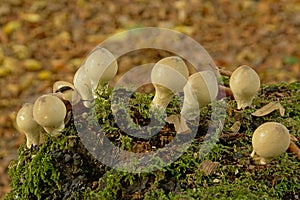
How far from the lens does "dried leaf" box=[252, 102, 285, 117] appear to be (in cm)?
189

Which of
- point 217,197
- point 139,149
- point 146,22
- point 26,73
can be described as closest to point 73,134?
point 139,149

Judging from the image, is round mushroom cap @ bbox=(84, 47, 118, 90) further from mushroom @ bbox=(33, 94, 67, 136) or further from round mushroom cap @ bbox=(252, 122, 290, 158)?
round mushroom cap @ bbox=(252, 122, 290, 158)

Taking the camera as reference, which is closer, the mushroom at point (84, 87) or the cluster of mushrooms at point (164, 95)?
the cluster of mushrooms at point (164, 95)

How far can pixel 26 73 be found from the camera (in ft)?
16.2

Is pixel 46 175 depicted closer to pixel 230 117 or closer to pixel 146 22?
pixel 230 117

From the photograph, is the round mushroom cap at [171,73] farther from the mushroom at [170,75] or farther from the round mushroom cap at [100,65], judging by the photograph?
the round mushroom cap at [100,65]

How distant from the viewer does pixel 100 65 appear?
5.75 ft

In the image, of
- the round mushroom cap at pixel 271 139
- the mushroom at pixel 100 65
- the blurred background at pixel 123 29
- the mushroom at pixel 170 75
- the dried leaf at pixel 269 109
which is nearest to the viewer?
the round mushroom cap at pixel 271 139

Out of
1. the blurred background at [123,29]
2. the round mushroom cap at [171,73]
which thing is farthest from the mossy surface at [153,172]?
the blurred background at [123,29]

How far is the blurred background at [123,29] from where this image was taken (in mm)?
4898

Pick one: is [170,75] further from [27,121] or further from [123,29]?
[123,29]

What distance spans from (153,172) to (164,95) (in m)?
0.27

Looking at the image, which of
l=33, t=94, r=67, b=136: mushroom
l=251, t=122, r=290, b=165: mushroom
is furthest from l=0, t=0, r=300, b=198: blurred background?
l=251, t=122, r=290, b=165: mushroom

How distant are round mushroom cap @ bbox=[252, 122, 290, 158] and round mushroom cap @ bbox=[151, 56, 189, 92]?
0.30 meters
